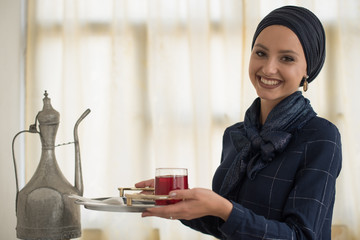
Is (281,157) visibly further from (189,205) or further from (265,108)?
(189,205)

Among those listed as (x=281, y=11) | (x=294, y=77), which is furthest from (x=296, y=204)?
(x=281, y=11)

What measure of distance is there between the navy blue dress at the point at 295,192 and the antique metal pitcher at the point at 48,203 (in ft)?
2.08

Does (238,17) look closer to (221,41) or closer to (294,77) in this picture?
(221,41)

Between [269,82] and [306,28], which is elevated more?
[306,28]

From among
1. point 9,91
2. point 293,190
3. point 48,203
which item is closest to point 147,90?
point 9,91

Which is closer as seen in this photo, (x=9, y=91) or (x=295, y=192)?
(x=295, y=192)

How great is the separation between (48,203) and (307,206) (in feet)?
2.96

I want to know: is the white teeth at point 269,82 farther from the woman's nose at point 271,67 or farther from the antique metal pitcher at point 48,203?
the antique metal pitcher at point 48,203

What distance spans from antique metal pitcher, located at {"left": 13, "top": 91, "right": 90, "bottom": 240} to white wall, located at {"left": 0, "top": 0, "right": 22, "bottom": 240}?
1095mm

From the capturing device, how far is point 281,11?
145 cm

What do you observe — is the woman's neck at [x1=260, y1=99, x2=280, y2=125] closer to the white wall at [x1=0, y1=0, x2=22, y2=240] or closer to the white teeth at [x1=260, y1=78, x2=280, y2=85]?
the white teeth at [x1=260, y1=78, x2=280, y2=85]

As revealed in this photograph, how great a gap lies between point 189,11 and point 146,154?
0.85 metres

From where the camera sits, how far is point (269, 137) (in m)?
1.41

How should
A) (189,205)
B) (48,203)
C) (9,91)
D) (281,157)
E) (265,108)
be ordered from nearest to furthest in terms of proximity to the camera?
1. (189,205)
2. (281,157)
3. (265,108)
4. (48,203)
5. (9,91)
